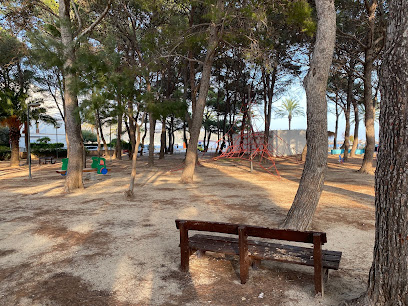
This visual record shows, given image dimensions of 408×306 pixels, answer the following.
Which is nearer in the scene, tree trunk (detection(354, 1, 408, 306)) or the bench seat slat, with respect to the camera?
tree trunk (detection(354, 1, 408, 306))

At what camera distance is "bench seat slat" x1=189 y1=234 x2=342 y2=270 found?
133 inches

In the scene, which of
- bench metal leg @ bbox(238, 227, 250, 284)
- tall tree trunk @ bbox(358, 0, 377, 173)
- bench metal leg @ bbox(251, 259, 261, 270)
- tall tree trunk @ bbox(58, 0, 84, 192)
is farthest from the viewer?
tall tree trunk @ bbox(358, 0, 377, 173)

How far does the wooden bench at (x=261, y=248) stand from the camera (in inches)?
126

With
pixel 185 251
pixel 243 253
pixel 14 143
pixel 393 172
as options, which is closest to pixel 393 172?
pixel 393 172

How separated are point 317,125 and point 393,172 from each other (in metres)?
2.89

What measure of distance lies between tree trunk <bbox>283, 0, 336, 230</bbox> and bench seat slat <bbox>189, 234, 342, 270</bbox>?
5.76 ft

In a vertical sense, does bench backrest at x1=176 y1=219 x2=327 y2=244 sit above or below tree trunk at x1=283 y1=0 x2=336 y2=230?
below

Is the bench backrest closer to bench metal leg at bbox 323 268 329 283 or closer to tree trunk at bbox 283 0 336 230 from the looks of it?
bench metal leg at bbox 323 268 329 283

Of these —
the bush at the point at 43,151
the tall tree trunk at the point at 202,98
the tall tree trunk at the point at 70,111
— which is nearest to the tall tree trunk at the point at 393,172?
the tall tree trunk at the point at 70,111

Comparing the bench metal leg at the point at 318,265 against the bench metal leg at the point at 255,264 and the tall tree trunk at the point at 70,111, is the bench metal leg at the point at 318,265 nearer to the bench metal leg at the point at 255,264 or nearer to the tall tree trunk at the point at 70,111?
the bench metal leg at the point at 255,264

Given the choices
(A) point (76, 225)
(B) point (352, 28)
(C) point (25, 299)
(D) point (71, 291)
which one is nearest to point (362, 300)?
(D) point (71, 291)

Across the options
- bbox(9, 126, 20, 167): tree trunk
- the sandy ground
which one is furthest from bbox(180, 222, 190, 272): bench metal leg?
bbox(9, 126, 20, 167): tree trunk

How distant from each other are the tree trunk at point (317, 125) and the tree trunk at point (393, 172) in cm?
261

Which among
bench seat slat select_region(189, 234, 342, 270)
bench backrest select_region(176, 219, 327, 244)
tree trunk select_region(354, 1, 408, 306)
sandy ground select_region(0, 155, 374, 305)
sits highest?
tree trunk select_region(354, 1, 408, 306)
